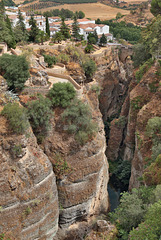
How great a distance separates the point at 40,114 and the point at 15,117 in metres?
3.31

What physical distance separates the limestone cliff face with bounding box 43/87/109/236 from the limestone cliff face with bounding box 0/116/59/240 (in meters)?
1.41

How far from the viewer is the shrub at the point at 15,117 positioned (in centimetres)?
1903

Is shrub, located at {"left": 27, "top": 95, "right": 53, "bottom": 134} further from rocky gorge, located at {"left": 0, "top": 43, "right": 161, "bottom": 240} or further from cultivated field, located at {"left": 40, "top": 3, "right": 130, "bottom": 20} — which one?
cultivated field, located at {"left": 40, "top": 3, "right": 130, "bottom": 20}

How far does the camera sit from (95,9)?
389 feet

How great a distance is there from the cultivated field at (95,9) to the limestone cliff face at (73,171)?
9153cm

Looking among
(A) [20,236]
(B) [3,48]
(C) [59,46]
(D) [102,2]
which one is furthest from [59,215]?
(D) [102,2]

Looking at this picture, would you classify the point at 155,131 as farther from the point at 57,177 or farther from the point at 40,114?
the point at 40,114

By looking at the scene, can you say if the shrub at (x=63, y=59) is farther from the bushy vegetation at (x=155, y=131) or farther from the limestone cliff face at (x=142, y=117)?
the bushy vegetation at (x=155, y=131)

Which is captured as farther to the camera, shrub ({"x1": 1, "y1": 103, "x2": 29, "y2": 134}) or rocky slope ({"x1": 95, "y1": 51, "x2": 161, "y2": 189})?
rocky slope ({"x1": 95, "y1": 51, "x2": 161, "y2": 189})

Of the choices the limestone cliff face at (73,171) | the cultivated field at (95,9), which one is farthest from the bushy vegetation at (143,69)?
the cultivated field at (95,9)

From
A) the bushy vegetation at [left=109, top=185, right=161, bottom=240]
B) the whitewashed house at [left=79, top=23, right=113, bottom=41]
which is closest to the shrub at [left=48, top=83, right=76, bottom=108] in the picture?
the bushy vegetation at [left=109, top=185, right=161, bottom=240]

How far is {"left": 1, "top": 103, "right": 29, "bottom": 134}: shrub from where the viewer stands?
1903 cm

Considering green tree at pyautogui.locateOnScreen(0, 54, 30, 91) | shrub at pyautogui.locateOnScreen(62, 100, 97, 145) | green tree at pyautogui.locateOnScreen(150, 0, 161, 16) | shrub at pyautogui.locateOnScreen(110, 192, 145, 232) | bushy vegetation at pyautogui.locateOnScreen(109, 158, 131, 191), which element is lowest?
bushy vegetation at pyautogui.locateOnScreen(109, 158, 131, 191)

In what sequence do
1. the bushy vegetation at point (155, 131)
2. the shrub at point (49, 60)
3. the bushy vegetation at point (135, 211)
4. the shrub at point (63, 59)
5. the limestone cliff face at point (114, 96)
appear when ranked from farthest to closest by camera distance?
the limestone cliff face at point (114, 96), the shrub at point (63, 59), the shrub at point (49, 60), the bushy vegetation at point (155, 131), the bushy vegetation at point (135, 211)
